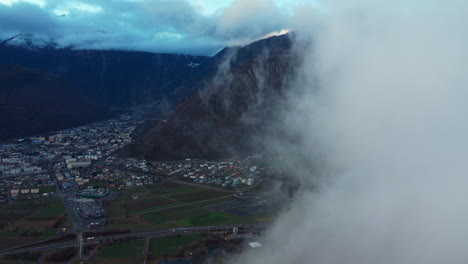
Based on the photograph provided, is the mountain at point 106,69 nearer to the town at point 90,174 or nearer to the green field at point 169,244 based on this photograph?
the town at point 90,174

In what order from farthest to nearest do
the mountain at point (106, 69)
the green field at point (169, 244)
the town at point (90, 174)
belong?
the mountain at point (106, 69)
the town at point (90, 174)
the green field at point (169, 244)

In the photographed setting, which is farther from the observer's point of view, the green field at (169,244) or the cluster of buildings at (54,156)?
the cluster of buildings at (54,156)

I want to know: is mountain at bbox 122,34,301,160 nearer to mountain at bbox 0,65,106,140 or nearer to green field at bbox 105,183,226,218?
green field at bbox 105,183,226,218

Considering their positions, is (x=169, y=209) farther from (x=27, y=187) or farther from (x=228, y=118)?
(x=228, y=118)

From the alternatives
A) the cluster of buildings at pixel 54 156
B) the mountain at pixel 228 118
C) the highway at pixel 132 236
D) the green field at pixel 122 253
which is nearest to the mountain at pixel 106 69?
the cluster of buildings at pixel 54 156

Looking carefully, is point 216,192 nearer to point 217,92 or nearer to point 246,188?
point 246,188

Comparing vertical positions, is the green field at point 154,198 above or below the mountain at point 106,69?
below
